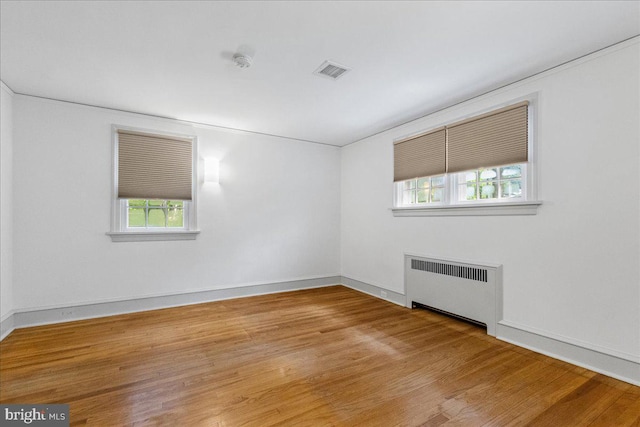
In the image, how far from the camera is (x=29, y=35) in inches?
87.7

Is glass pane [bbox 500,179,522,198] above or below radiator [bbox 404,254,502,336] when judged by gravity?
above

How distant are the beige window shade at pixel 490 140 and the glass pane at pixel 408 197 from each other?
81 cm

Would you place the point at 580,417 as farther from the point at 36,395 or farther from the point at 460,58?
the point at 36,395

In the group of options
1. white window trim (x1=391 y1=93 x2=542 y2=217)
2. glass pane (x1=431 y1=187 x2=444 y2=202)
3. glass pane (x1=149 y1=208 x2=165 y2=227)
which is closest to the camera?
white window trim (x1=391 y1=93 x2=542 y2=217)

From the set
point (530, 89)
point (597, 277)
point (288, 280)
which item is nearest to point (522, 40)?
point (530, 89)

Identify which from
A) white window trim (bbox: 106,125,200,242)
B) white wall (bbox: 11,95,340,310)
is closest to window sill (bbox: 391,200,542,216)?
white wall (bbox: 11,95,340,310)

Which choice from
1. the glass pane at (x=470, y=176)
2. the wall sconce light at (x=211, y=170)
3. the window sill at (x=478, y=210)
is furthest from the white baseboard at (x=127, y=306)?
the glass pane at (x=470, y=176)

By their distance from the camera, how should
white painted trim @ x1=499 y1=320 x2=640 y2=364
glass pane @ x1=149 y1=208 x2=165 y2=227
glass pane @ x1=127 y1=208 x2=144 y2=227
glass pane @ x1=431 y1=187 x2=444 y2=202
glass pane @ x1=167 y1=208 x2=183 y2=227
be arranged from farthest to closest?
1. glass pane @ x1=167 y1=208 x2=183 y2=227
2. glass pane @ x1=149 y1=208 x2=165 y2=227
3. glass pane @ x1=127 y1=208 x2=144 y2=227
4. glass pane @ x1=431 y1=187 x2=444 y2=202
5. white painted trim @ x1=499 y1=320 x2=640 y2=364

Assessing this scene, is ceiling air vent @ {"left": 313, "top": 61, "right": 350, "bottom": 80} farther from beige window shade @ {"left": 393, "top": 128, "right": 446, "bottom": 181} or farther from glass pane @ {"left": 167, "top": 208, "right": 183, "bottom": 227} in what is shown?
glass pane @ {"left": 167, "top": 208, "right": 183, "bottom": 227}

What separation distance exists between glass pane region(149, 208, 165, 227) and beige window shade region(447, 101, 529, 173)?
13.4 feet

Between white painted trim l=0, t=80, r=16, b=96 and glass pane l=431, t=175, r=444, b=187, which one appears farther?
glass pane l=431, t=175, r=444, b=187

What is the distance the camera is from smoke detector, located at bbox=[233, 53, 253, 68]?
8.10 ft

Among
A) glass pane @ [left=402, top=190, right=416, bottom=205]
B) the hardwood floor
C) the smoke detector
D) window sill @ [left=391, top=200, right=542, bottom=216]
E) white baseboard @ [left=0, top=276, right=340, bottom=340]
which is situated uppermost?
the smoke detector

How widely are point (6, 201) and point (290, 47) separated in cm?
358
